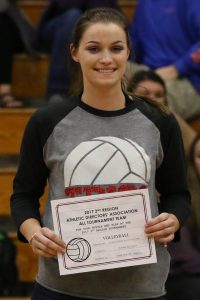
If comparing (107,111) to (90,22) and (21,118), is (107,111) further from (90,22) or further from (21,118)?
(21,118)

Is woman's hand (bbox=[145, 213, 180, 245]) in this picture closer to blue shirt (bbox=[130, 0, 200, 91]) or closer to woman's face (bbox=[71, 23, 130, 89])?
woman's face (bbox=[71, 23, 130, 89])

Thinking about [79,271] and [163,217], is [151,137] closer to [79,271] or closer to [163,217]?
[163,217]

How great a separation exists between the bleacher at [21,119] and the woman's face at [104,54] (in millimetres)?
1916

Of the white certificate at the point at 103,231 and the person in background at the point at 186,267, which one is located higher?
the white certificate at the point at 103,231

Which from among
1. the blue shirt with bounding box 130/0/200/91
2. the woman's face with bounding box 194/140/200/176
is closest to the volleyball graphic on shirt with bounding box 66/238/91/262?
the woman's face with bounding box 194/140/200/176

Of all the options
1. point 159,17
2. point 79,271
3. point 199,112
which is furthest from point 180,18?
point 79,271

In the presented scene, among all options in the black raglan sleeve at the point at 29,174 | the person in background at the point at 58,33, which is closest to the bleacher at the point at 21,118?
the person in background at the point at 58,33

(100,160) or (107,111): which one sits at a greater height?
(107,111)

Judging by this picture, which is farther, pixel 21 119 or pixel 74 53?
pixel 21 119

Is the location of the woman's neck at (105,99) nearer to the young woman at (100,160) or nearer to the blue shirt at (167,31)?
the young woman at (100,160)

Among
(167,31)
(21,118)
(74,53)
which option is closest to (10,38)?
(21,118)

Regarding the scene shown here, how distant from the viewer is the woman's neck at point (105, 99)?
66.2 inches

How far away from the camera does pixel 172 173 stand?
1.72 meters

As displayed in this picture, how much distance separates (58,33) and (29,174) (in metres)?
2.45
